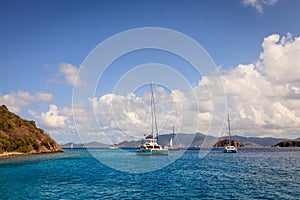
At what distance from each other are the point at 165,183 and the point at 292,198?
670 inches

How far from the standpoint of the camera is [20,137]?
130875 millimetres

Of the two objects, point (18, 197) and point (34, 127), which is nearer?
point (18, 197)

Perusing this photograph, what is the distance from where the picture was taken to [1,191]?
3441cm

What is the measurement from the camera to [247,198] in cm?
2972

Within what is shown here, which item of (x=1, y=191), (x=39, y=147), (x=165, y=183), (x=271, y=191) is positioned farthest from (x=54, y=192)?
(x=39, y=147)

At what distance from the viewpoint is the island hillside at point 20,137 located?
390 feet

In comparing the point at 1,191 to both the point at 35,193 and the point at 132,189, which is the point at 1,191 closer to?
the point at 35,193

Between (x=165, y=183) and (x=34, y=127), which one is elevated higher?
(x=34, y=127)

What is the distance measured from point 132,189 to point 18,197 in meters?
13.4

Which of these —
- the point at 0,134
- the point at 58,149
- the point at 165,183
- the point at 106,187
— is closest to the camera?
the point at 106,187

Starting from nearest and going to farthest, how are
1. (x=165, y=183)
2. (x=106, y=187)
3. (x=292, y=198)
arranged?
(x=292, y=198) < (x=106, y=187) < (x=165, y=183)

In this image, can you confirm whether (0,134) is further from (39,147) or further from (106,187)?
(106,187)

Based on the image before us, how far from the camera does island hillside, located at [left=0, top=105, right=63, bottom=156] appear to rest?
11889cm

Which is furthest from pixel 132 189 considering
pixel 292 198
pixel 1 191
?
pixel 292 198
